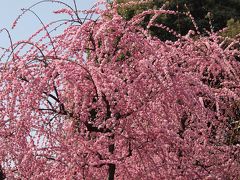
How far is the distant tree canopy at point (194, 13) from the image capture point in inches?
623

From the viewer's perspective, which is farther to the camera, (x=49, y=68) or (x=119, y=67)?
(x=119, y=67)

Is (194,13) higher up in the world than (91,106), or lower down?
higher up

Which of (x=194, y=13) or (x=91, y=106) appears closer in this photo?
(x=91, y=106)

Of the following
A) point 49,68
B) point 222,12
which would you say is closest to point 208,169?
point 49,68

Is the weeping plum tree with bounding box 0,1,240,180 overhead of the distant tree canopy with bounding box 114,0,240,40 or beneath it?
beneath

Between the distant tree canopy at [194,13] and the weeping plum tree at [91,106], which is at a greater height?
the distant tree canopy at [194,13]

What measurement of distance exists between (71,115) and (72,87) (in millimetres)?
276

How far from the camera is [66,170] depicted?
14.7 ft

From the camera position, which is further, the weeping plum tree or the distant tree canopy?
the distant tree canopy

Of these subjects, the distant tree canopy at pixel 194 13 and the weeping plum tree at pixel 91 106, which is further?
the distant tree canopy at pixel 194 13

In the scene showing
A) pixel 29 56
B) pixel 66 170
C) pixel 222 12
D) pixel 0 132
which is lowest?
pixel 66 170

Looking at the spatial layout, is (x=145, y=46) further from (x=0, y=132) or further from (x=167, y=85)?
(x=0, y=132)

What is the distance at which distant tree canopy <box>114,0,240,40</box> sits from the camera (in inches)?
623

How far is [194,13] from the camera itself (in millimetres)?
16828
